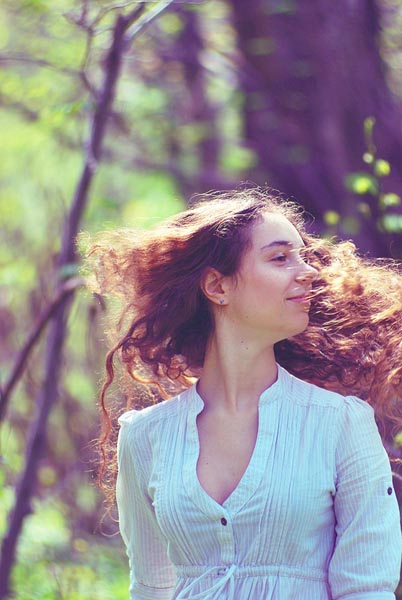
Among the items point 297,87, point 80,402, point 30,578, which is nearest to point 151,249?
point 30,578

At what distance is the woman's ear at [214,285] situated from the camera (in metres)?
2.51

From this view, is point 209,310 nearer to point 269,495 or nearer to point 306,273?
point 306,273

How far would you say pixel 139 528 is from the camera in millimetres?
2545

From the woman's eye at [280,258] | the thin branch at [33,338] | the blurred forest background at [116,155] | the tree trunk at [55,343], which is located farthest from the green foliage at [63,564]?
the woman's eye at [280,258]

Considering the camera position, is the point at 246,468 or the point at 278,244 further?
the point at 278,244

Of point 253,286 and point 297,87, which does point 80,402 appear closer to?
point 297,87

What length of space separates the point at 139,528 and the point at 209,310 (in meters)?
0.57

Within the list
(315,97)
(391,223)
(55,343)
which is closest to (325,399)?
(391,223)

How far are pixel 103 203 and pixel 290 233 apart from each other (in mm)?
2102

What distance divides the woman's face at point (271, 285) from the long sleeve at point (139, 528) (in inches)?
15.4

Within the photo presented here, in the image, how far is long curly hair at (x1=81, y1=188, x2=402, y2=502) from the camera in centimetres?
255

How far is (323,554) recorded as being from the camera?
2289 millimetres

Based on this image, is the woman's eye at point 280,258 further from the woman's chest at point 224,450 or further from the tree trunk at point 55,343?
the tree trunk at point 55,343

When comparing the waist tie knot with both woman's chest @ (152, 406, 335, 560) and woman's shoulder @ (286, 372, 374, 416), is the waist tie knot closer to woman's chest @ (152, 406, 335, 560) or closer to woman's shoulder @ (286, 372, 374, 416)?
woman's chest @ (152, 406, 335, 560)
